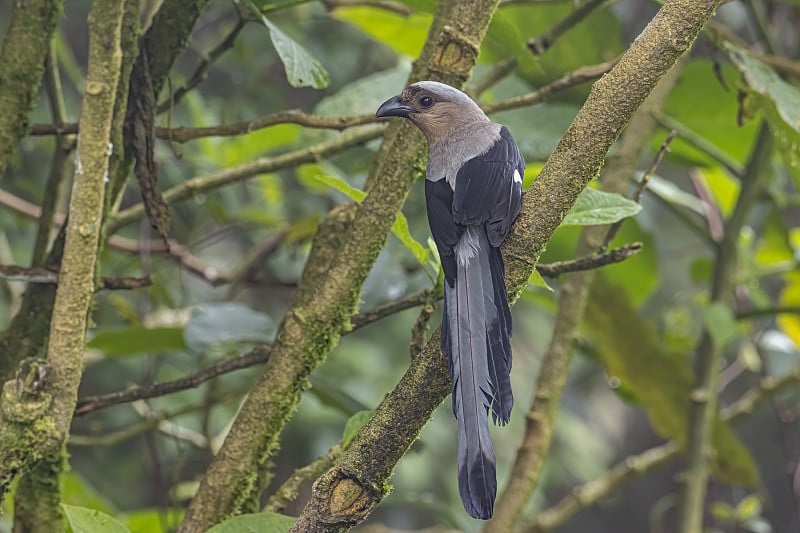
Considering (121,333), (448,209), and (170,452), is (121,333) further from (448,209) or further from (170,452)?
(170,452)

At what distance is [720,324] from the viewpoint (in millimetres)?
2088

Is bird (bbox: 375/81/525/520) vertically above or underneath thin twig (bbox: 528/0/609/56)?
underneath

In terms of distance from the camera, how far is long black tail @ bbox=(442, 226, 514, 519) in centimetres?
94

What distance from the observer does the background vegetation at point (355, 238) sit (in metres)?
1.17

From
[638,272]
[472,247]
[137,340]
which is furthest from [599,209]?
[638,272]

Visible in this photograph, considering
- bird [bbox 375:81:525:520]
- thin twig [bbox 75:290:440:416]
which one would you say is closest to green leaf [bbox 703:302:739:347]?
bird [bbox 375:81:525:520]

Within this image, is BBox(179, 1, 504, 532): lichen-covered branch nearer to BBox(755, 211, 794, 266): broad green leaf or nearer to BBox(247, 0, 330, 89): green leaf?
BBox(247, 0, 330, 89): green leaf

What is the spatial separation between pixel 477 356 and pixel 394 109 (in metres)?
0.56

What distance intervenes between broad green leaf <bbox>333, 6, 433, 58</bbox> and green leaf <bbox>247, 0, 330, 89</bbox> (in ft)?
2.40

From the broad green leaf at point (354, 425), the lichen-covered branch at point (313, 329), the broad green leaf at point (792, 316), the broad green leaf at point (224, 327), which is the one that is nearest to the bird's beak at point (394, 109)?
the lichen-covered branch at point (313, 329)

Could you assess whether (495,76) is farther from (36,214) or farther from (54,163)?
(36,214)

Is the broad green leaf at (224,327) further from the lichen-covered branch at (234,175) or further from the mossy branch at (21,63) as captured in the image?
the mossy branch at (21,63)

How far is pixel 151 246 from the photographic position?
252cm

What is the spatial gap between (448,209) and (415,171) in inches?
3.0
